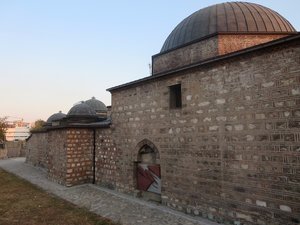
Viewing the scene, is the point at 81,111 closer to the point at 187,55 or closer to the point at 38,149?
the point at 38,149

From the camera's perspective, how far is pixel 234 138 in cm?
616

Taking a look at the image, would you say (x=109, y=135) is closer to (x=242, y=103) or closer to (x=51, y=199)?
(x=51, y=199)

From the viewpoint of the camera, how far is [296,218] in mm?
5027

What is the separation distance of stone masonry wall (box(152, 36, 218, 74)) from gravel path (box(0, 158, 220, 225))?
5329 mm

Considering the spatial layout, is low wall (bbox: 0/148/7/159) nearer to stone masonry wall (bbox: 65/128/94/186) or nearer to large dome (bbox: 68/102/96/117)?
large dome (bbox: 68/102/96/117)

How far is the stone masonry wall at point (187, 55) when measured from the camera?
9328mm

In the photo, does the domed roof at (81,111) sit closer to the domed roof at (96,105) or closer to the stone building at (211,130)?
the stone building at (211,130)

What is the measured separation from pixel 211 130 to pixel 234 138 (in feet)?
2.27

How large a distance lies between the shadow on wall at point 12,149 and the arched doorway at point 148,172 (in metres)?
24.7

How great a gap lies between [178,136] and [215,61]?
2.35 metres

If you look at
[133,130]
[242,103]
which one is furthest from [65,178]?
[242,103]

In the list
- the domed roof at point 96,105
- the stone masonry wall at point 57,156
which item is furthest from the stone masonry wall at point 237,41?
the domed roof at point 96,105

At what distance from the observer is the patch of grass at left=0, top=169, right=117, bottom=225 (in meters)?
A: 6.65

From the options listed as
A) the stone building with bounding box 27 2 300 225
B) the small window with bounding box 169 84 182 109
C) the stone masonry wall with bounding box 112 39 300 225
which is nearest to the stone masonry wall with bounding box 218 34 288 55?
the stone building with bounding box 27 2 300 225
